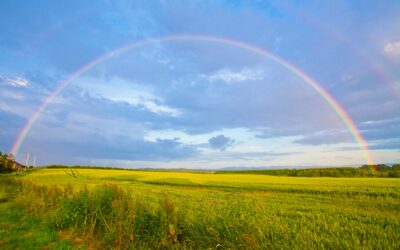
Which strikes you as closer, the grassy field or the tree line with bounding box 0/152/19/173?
the grassy field

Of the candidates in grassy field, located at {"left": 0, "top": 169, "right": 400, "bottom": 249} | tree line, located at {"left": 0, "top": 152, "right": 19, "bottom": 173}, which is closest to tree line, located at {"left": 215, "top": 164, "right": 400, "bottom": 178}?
grassy field, located at {"left": 0, "top": 169, "right": 400, "bottom": 249}

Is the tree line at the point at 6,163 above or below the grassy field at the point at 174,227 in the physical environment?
above

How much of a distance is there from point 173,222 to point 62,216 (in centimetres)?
591

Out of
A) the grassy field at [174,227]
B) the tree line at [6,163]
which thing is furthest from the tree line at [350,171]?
the tree line at [6,163]

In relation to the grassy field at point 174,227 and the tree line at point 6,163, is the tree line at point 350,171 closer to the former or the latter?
the grassy field at point 174,227

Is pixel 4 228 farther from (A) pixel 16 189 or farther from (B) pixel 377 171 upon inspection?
(B) pixel 377 171

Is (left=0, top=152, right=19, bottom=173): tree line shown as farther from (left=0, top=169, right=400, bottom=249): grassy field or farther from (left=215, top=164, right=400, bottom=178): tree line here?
(left=215, top=164, right=400, bottom=178): tree line

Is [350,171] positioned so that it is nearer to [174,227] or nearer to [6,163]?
[174,227]

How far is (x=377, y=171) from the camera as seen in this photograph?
51969 mm

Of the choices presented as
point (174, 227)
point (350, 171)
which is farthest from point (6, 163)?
point (350, 171)

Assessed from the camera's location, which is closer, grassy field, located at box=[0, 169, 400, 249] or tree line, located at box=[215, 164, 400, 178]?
grassy field, located at box=[0, 169, 400, 249]

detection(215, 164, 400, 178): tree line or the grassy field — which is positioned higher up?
detection(215, 164, 400, 178): tree line

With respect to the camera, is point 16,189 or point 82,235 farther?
point 16,189

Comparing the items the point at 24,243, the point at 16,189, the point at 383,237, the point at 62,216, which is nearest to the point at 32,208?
the point at 62,216
